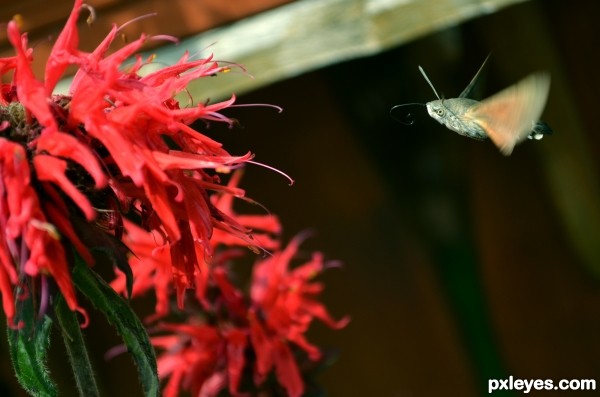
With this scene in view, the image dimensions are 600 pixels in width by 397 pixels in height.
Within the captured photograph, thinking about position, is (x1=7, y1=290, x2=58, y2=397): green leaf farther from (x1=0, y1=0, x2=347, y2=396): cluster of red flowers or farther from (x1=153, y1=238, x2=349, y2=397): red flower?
(x1=153, y1=238, x2=349, y2=397): red flower

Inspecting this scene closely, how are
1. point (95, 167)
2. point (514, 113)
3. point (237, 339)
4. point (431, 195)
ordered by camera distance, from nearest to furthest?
point (95, 167) → point (514, 113) → point (237, 339) → point (431, 195)

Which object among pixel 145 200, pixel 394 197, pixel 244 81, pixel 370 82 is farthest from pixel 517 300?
pixel 145 200

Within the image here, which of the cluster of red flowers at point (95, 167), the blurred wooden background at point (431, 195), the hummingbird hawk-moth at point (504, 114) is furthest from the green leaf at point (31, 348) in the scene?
the blurred wooden background at point (431, 195)

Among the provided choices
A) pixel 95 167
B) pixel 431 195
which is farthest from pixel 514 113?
pixel 431 195

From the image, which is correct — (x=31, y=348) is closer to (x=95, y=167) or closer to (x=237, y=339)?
(x=95, y=167)

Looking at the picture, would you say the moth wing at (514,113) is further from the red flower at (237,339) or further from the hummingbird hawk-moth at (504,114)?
the red flower at (237,339)

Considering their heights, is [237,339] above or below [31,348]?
above

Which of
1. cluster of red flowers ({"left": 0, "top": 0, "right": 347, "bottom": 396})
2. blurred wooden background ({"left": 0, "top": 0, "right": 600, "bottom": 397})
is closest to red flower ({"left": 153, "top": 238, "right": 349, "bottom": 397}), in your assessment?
cluster of red flowers ({"left": 0, "top": 0, "right": 347, "bottom": 396})
